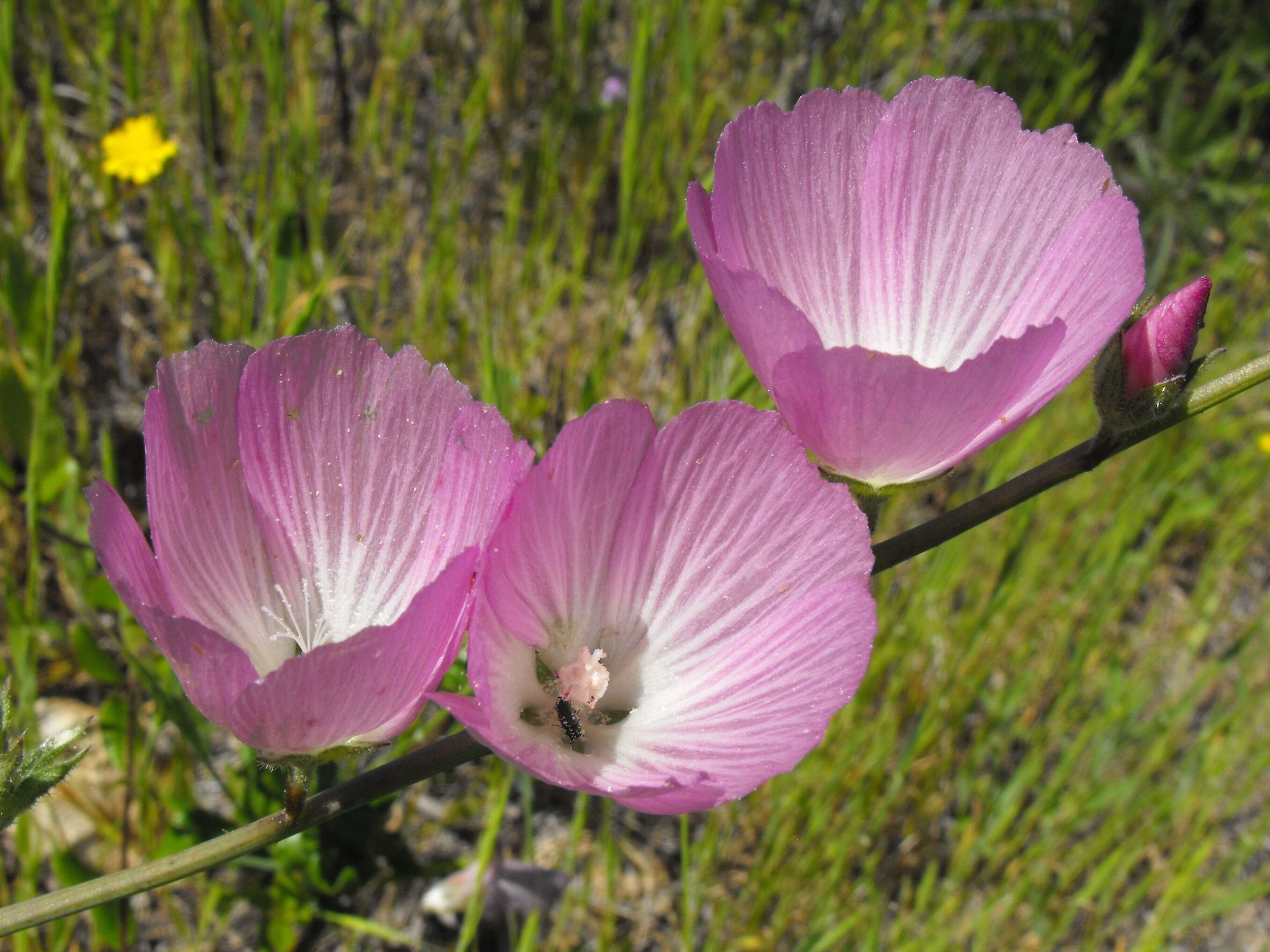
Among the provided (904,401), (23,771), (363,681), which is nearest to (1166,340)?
(904,401)

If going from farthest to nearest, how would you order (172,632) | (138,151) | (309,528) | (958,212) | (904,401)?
(138,151) < (958,212) < (309,528) < (904,401) < (172,632)

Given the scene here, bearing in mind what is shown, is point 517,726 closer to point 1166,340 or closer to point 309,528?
point 309,528

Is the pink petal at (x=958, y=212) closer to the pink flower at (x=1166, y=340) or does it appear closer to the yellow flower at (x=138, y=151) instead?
the pink flower at (x=1166, y=340)

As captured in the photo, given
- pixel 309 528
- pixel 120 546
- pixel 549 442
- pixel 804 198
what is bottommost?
pixel 549 442

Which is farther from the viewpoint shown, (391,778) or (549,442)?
(549,442)

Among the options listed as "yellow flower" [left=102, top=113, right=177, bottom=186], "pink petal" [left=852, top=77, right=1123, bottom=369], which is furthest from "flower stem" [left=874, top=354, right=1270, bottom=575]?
"yellow flower" [left=102, top=113, right=177, bottom=186]

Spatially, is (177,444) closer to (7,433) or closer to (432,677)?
(432,677)

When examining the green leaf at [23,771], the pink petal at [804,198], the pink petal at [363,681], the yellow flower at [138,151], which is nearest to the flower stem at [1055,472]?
the pink petal at [804,198]

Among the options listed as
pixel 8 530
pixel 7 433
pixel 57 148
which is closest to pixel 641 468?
pixel 7 433
